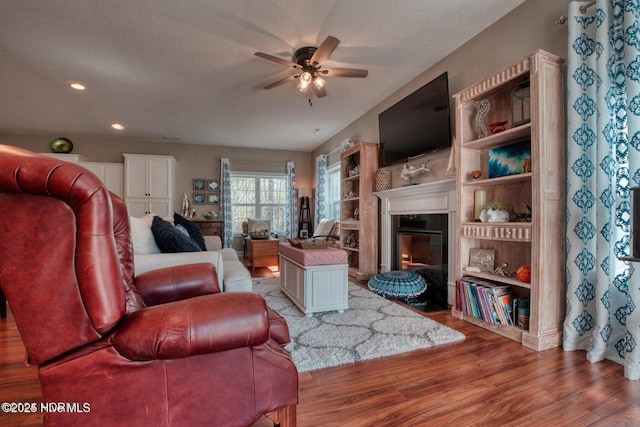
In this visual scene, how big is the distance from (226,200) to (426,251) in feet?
14.5

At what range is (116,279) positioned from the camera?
2.79 ft

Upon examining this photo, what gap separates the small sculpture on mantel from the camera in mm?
3385

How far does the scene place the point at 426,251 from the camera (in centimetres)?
349

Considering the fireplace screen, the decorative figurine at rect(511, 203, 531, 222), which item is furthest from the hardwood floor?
the fireplace screen

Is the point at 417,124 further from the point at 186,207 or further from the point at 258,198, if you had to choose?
the point at 186,207

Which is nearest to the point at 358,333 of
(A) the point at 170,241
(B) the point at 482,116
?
(A) the point at 170,241

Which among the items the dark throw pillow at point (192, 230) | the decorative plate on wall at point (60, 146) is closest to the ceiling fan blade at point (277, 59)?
the dark throw pillow at point (192, 230)

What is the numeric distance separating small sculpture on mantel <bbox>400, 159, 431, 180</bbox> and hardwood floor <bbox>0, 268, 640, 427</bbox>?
1.96 metres

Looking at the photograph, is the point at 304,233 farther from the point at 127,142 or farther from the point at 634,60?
the point at 634,60

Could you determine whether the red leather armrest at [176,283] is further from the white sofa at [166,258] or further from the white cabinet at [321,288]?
the white cabinet at [321,288]

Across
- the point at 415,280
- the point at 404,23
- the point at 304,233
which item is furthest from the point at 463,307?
the point at 304,233

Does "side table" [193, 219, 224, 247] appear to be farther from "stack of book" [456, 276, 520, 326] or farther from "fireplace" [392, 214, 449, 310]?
"stack of book" [456, 276, 520, 326]

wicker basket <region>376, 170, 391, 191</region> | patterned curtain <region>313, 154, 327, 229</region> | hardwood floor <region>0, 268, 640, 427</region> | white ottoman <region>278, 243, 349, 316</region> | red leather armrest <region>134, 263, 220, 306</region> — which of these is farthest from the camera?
patterned curtain <region>313, 154, 327, 229</region>

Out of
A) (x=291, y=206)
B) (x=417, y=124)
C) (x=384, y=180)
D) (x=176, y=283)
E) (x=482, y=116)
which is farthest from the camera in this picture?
(x=291, y=206)
